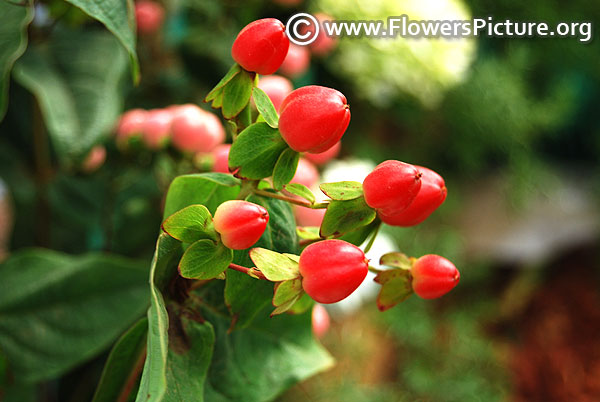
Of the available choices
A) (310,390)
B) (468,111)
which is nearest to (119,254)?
(310,390)

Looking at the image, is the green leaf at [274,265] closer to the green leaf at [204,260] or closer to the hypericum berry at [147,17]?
the green leaf at [204,260]

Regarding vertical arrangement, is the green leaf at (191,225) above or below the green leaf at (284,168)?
below

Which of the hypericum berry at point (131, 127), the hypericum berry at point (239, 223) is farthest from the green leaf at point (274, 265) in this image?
the hypericum berry at point (131, 127)

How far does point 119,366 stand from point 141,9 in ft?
0.69

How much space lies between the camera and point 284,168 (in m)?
0.10

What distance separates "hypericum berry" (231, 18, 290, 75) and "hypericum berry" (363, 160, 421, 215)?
28mm

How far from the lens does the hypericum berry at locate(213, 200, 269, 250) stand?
9 cm

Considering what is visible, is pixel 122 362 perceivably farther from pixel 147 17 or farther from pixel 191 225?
pixel 147 17

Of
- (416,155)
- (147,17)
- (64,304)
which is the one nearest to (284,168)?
(64,304)

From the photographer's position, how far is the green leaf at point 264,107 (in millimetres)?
99

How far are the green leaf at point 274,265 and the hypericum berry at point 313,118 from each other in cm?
2

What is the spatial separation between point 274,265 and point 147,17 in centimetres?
23

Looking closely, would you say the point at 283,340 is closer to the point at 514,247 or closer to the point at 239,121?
the point at 239,121

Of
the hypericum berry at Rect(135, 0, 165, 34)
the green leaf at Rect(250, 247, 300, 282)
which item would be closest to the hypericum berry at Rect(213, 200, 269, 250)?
the green leaf at Rect(250, 247, 300, 282)
